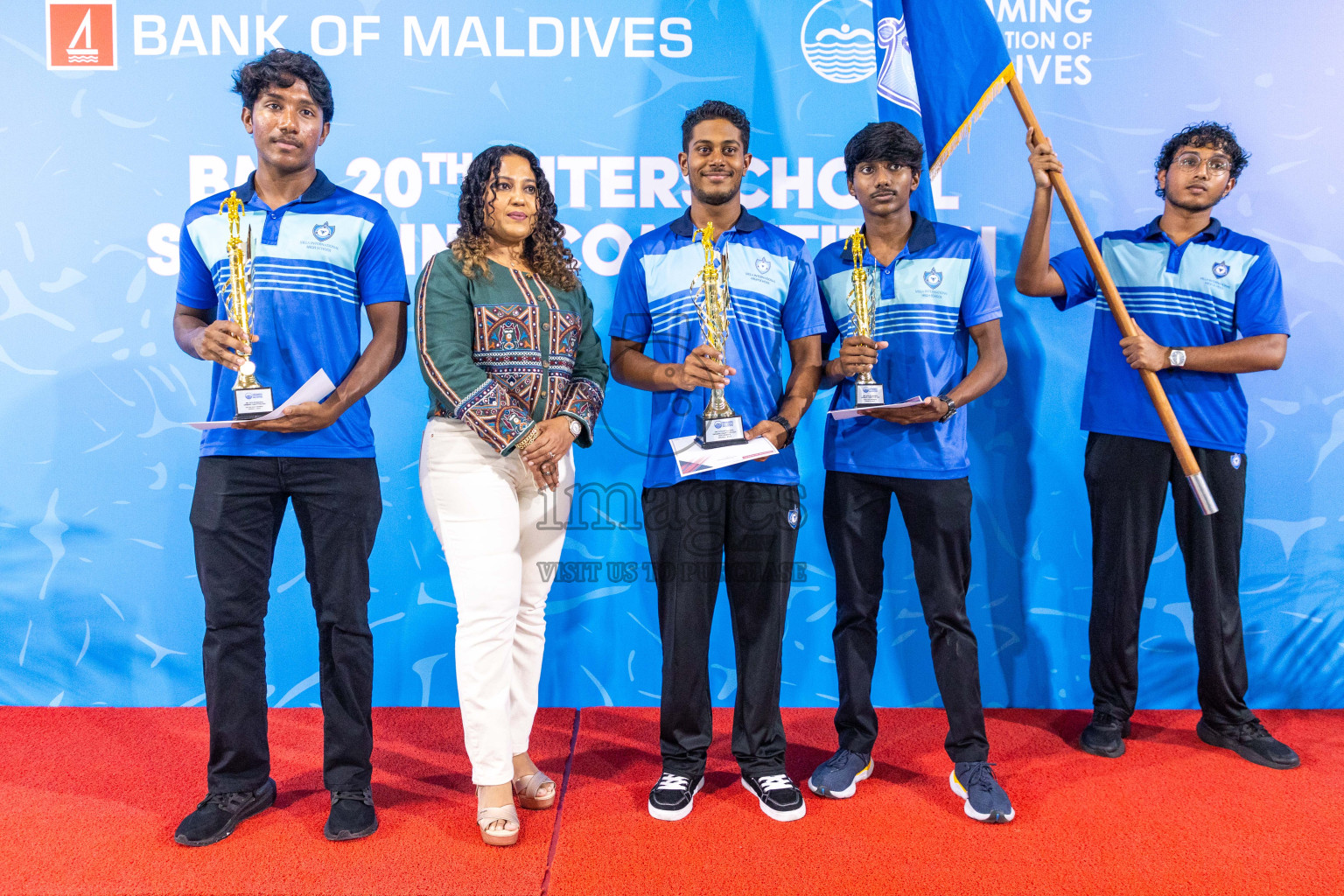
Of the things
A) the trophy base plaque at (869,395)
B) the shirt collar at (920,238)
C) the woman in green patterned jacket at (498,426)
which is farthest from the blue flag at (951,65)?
the woman in green patterned jacket at (498,426)

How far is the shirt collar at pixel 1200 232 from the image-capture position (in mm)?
2762

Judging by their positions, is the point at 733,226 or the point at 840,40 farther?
the point at 840,40

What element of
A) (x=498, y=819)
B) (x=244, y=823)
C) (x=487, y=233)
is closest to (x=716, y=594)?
(x=498, y=819)

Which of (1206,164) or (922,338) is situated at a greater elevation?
(1206,164)

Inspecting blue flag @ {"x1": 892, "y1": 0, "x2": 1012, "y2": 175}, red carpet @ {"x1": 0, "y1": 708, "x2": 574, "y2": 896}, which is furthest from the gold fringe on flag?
red carpet @ {"x1": 0, "y1": 708, "x2": 574, "y2": 896}

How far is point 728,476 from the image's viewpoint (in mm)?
2314

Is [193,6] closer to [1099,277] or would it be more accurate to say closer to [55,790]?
[55,790]

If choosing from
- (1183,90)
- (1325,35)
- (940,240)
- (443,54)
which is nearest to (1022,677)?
(940,240)

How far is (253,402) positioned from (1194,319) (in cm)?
281

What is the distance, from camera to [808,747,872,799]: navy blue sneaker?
241cm

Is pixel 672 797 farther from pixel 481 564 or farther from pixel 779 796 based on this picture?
pixel 481 564

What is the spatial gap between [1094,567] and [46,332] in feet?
12.5

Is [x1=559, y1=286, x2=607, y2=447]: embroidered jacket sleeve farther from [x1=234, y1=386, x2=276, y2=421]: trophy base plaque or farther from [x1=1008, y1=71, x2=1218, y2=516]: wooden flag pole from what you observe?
[x1=1008, y1=71, x2=1218, y2=516]: wooden flag pole

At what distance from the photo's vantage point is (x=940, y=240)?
247cm
